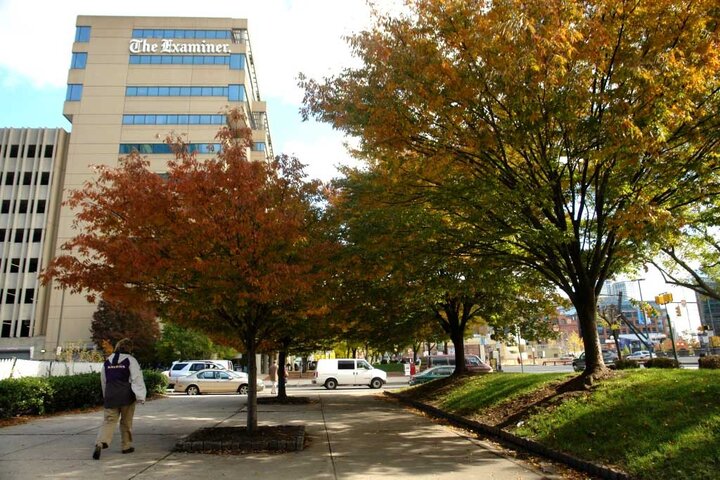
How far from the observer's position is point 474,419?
39.6 ft

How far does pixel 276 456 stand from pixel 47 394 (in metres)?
9.90

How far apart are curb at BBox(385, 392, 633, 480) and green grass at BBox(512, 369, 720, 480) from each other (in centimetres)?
14

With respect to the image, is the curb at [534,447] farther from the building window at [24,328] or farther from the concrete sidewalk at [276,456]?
the building window at [24,328]

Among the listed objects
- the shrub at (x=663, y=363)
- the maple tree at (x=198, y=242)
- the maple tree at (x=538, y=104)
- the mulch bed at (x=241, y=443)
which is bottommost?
the mulch bed at (x=241, y=443)

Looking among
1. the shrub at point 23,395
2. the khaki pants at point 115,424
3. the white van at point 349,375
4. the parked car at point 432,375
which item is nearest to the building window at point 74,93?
the white van at point 349,375

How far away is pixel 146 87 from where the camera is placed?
59.9 metres

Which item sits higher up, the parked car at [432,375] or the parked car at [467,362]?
the parked car at [467,362]

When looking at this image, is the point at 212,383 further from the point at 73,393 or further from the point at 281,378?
the point at 73,393

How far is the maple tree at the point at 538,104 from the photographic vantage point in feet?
24.0

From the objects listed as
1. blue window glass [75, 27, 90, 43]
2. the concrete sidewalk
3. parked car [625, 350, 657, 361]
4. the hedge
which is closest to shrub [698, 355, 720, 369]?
the concrete sidewalk

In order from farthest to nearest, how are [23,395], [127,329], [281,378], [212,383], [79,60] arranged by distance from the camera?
[79,60] < [127,329] < [212,383] < [281,378] < [23,395]

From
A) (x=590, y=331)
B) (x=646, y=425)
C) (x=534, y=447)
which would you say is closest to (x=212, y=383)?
(x=590, y=331)

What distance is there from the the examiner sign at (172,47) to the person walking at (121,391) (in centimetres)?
5934

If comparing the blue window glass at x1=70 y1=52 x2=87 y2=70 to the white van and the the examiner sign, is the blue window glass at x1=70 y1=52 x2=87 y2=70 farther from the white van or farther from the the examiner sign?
the white van
